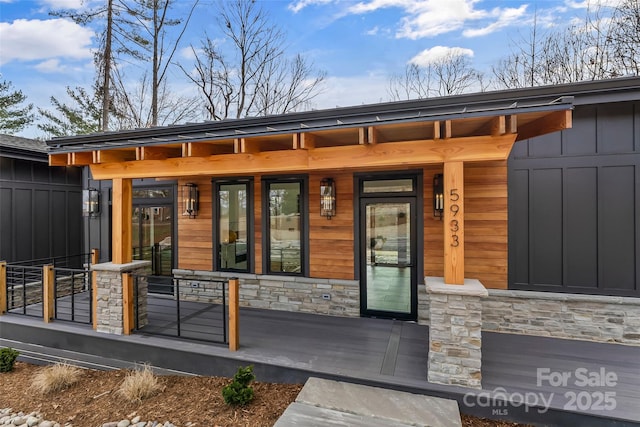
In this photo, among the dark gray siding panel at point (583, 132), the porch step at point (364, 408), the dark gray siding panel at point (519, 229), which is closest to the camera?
the porch step at point (364, 408)

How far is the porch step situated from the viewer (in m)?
2.63

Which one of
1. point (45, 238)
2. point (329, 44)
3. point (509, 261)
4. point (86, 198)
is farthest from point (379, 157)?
point (329, 44)

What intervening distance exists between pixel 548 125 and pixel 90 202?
8536mm

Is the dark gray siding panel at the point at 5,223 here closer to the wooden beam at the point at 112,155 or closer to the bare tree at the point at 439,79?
the wooden beam at the point at 112,155

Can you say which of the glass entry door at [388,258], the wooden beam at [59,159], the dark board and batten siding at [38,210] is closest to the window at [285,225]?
the glass entry door at [388,258]

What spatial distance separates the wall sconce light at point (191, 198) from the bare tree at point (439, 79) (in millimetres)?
8279

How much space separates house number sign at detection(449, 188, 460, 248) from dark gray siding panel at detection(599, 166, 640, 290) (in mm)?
2463

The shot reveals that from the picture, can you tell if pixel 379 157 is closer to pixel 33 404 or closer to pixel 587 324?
pixel 587 324

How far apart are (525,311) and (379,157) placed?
10.4 ft

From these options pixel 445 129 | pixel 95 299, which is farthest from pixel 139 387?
pixel 445 129

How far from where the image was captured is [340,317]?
16.5 ft

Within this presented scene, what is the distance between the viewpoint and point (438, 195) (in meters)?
4.50

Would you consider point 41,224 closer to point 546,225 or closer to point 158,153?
point 158,153

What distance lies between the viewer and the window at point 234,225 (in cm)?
572
